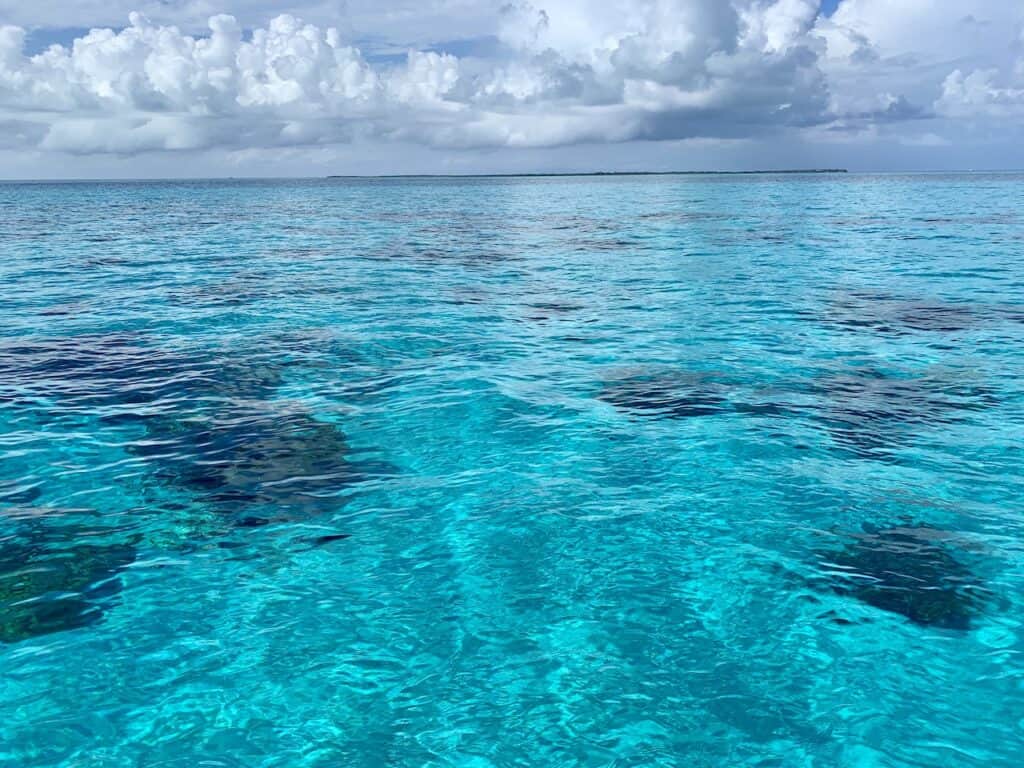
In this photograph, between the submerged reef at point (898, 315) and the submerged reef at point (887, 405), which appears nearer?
the submerged reef at point (887, 405)

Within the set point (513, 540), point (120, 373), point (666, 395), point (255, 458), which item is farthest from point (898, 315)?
point (120, 373)

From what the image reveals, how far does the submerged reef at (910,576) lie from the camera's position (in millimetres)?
10126

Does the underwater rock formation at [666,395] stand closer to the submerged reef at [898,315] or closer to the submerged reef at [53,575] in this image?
the submerged reef at [898,315]

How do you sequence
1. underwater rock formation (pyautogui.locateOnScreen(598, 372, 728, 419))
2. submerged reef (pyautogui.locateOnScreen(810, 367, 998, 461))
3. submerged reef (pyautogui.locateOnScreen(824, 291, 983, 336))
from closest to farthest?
submerged reef (pyautogui.locateOnScreen(810, 367, 998, 461)), underwater rock formation (pyautogui.locateOnScreen(598, 372, 728, 419)), submerged reef (pyautogui.locateOnScreen(824, 291, 983, 336))

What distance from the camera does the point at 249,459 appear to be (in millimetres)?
15281

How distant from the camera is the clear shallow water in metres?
8.16

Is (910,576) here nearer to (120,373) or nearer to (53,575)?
(53,575)

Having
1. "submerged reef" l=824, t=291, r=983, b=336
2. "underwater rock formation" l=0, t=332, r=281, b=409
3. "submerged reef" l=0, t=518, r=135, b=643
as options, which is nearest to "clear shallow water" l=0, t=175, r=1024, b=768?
"submerged reef" l=0, t=518, r=135, b=643

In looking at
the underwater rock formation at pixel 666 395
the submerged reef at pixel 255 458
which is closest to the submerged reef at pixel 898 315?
the underwater rock formation at pixel 666 395

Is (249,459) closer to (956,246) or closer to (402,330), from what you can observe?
(402,330)

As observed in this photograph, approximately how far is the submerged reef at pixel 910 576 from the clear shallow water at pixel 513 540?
6cm

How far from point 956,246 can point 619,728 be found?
5400 cm

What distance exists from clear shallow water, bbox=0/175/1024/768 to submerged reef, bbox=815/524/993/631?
0.06 metres

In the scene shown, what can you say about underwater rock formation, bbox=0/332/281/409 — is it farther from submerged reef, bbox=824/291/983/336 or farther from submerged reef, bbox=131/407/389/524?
submerged reef, bbox=824/291/983/336
